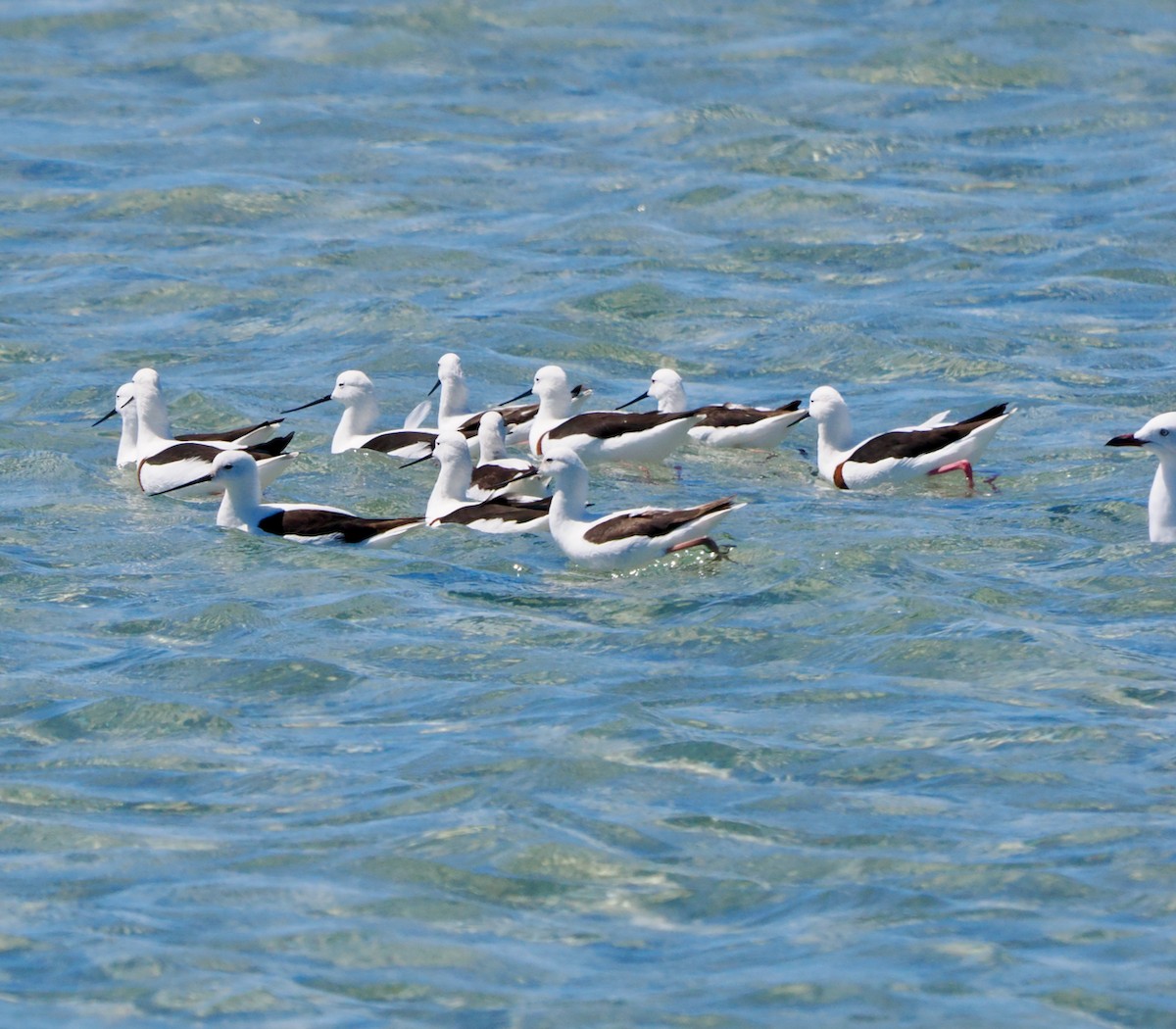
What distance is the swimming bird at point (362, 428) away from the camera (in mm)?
14344

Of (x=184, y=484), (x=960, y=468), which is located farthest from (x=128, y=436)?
(x=960, y=468)

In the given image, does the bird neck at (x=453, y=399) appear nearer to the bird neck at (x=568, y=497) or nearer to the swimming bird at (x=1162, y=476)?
the bird neck at (x=568, y=497)

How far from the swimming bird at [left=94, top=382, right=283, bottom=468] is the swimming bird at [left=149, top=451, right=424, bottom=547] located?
130cm

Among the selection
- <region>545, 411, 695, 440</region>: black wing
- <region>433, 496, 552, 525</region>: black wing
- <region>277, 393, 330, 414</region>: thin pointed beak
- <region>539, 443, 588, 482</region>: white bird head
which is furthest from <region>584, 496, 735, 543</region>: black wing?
<region>277, 393, 330, 414</region>: thin pointed beak

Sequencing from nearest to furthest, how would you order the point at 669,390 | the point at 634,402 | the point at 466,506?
the point at 466,506
the point at 669,390
the point at 634,402

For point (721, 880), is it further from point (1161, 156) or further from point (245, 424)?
point (1161, 156)

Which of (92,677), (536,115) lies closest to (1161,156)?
(536,115)

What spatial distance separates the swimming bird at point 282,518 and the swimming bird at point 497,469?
1064mm

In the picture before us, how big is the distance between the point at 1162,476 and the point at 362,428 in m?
5.91

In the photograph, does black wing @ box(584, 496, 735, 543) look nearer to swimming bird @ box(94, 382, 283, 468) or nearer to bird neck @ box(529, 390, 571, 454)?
swimming bird @ box(94, 382, 283, 468)

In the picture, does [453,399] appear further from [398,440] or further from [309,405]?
[309,405]

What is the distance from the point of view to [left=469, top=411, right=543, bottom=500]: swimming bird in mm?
13094

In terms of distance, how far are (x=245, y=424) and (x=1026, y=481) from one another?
587 cm

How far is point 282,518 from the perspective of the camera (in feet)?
39.7
